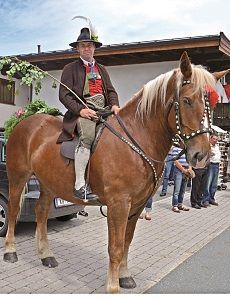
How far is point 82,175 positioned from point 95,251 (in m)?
2.01

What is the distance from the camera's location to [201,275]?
14.0 feet

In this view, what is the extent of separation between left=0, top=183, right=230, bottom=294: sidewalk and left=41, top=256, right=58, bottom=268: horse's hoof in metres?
0.07

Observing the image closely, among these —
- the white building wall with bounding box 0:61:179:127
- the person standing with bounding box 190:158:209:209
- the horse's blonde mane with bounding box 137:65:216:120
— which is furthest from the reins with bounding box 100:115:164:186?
the white building wall with bounding box 0:61:179:127

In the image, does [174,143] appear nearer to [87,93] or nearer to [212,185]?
[87,93]

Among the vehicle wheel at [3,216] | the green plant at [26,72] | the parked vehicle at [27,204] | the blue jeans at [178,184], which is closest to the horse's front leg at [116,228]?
the green plant at [26,72]

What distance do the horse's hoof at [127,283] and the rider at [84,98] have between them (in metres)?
0.99

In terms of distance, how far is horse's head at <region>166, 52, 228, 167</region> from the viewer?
2906 mm

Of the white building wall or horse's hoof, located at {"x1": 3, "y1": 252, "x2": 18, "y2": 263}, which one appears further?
the white building wall

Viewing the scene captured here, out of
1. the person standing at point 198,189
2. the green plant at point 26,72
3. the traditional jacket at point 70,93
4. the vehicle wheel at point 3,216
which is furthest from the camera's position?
the person standing at point 198,189

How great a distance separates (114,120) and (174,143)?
65 centimetres

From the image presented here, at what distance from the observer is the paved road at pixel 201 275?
12.5 feet

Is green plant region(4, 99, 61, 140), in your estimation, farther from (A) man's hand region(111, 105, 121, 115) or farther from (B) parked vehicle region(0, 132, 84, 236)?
(A) man's hand region(111, 105, 121, 115)

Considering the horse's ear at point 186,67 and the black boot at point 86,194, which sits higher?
the horse's ear at point 186,67

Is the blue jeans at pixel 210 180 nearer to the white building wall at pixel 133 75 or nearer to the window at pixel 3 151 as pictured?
the white building wall at pixel 133 75
